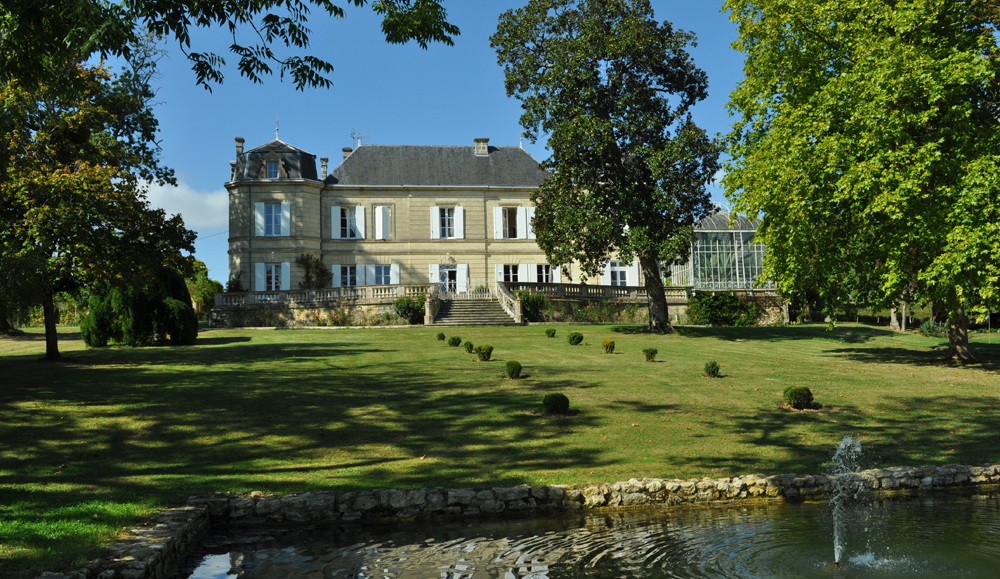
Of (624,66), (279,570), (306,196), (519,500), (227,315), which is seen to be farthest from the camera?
(306,196)

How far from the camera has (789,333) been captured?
3145cm

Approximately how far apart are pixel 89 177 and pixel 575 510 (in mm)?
12898

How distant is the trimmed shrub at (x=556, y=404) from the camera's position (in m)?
13.1

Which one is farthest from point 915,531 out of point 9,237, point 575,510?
point 9,237

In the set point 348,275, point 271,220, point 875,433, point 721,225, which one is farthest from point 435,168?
point 875,433

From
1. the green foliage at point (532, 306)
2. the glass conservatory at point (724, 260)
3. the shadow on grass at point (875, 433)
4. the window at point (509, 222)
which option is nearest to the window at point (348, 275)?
the window at point (509, 222)

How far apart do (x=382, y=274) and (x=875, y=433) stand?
115 ft

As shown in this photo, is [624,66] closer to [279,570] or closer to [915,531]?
[915,531]

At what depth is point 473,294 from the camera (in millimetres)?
38344

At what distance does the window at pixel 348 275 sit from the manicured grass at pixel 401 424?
76.1 ft

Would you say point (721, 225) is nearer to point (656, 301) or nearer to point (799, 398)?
point (656, 301)

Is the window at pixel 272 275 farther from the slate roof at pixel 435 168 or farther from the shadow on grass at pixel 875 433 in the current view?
the shadow on grass at pixel 875 433

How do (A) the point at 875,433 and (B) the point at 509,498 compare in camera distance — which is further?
(A) the point at 875,433

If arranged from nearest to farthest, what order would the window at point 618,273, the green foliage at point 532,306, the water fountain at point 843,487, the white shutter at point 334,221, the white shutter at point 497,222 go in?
1. the water fountain at point 843,487
2. the green foliage at point 532,306
3. the white shutter at point 334,221
4. the window at point 618,273
5. the white shutter at point 497,222
